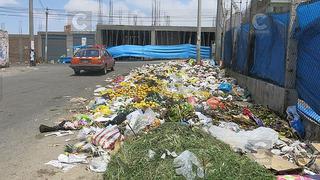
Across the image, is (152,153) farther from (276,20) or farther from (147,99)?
(276,20)

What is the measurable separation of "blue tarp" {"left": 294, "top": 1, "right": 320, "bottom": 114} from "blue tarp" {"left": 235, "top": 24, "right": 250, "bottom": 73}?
6.42 m

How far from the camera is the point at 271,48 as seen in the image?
1198cm

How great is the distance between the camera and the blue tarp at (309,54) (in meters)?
8.55

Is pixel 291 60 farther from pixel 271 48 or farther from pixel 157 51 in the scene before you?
pixel 157 51

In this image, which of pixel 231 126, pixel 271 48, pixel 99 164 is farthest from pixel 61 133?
pixel 271 48

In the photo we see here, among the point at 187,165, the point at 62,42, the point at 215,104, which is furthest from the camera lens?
the point at 62,42

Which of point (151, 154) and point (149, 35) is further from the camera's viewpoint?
point (149, 35)

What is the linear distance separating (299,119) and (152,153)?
385 centimetres

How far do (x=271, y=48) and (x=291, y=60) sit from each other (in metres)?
1.98

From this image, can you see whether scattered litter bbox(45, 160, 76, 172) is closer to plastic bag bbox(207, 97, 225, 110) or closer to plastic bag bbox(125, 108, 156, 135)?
plastic bag bbox(125, 108, 156, 135)

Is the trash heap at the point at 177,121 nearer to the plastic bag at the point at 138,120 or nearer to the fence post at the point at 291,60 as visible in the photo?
the plastic bag at the point at 138,120

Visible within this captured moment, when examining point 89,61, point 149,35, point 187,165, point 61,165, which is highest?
point 149,35

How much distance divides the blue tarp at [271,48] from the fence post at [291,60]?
0.32 metres

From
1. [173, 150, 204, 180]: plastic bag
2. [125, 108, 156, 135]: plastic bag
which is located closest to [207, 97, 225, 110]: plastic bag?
[125, 108, 156, 135]: plastic bag
